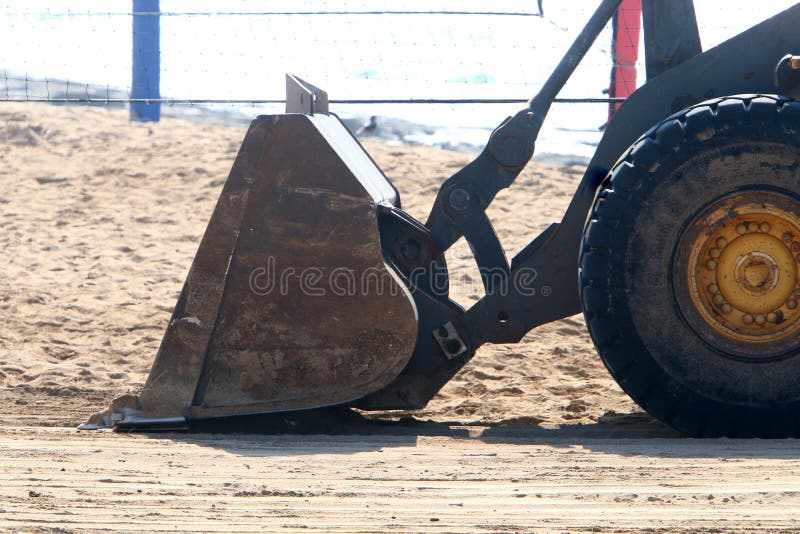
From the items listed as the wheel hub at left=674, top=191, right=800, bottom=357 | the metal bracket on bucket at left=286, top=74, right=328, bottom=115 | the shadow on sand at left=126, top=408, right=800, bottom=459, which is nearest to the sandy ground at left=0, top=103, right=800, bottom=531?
the shadow on sand at left=126, top=408, right=800, bottom=459

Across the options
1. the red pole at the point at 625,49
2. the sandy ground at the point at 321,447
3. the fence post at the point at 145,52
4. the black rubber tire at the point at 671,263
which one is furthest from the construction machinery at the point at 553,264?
the fence post at the point at 145,52

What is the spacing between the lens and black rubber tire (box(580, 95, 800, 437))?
4.60 meters

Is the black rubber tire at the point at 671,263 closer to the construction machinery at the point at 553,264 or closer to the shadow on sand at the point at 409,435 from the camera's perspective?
the construction machinery at the point at 553,264

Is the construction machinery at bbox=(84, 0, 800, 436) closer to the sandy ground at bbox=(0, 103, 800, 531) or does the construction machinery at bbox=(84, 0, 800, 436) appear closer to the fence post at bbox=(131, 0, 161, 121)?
the sandy ground at bbox=(0, 103, 800, 531)

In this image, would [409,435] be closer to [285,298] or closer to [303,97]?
[285,298]

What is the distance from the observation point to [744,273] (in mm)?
4648

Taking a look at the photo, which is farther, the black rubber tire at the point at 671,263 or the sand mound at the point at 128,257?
the sand mound at the point at 128,257

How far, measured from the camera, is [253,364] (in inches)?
195

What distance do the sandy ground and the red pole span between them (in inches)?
45.4

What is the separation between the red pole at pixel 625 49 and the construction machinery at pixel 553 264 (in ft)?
11.2

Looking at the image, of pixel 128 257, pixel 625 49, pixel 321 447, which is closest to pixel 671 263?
pixel 321 447

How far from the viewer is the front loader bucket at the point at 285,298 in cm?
493

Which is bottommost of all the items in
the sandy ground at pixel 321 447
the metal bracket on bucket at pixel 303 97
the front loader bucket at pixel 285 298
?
the sandy ground at pixel 321 447

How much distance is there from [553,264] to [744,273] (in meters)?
0.82
